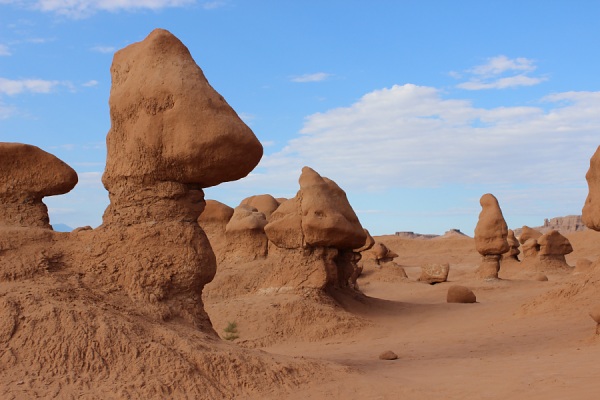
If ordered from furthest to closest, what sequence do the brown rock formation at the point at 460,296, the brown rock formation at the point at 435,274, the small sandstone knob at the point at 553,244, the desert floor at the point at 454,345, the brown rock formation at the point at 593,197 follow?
the small sandstone knob at the point at 553,244
the brown rock formation at the point at 435,274
the brown rock formation at the point at 460,296
the brown rock formation at the point at 593,197
the desert floor at the point at 454,345

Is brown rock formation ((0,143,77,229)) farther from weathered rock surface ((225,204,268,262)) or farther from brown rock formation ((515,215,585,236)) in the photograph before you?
brown rock formation ((515,215,585,236))

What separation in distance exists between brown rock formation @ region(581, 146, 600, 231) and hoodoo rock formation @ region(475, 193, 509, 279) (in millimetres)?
12643

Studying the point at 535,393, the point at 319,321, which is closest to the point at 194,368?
the point at 535,393

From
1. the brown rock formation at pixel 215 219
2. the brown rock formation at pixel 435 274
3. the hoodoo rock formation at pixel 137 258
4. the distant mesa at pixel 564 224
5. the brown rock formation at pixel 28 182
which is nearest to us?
the hoodoo rock formation at pixel 137 258

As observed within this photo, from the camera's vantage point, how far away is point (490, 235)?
26.5m

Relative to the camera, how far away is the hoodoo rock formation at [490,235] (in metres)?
26.5

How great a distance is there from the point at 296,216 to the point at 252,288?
2.47m

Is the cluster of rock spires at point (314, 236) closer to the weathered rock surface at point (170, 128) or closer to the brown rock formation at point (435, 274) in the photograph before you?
the weathered rock surface at point (170, 128)

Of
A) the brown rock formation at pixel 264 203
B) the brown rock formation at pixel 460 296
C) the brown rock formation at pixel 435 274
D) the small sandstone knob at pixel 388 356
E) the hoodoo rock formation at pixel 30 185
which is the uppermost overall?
the brown rock formation at pixel 264 203

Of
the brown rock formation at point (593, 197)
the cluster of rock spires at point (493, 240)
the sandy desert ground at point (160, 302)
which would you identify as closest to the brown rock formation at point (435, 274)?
the cluster of rock spires at point (493, 240)

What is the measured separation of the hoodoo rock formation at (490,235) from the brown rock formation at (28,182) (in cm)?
2005

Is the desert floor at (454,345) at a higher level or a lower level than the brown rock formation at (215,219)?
lower

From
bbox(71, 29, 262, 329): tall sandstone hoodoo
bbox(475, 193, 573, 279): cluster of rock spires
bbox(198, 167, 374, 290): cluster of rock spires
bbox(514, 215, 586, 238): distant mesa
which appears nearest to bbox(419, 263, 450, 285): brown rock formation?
bbox(475, 193, 573, 279): cluster of rock spires

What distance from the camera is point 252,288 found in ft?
59.3
